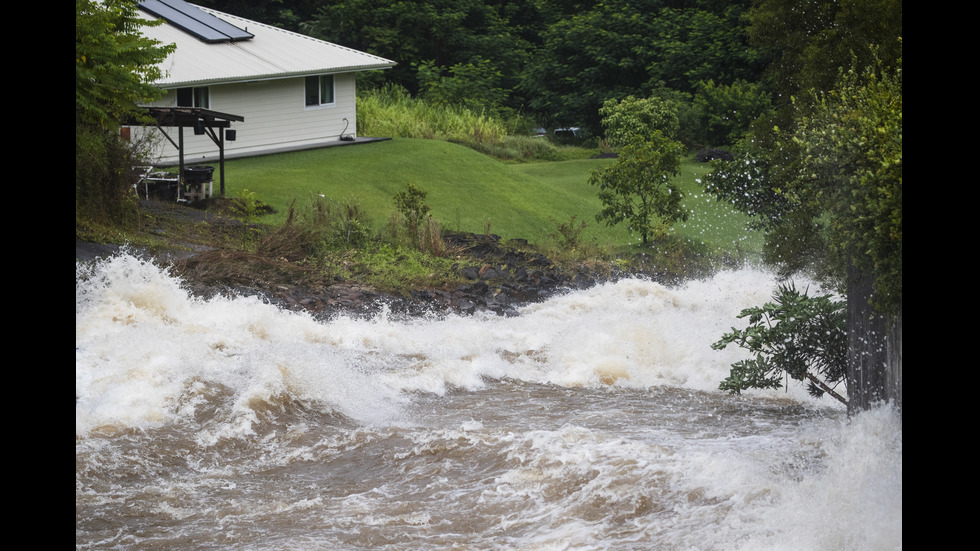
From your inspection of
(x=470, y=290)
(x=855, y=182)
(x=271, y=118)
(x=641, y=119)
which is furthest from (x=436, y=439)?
(x=641, y=119)

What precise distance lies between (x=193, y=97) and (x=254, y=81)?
73.4 inches

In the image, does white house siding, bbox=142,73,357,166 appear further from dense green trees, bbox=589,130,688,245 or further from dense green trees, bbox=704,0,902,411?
dense green trees, bbox=704,0,902,411

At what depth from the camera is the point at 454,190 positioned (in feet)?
70.6

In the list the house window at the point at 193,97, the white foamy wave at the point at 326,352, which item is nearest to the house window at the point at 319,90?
the house window at the point at 193,97

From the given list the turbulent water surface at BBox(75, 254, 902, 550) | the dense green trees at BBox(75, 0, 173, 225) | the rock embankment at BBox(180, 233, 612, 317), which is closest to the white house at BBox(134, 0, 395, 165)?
the dense green trees at BBox(75, 0, 173, 225)

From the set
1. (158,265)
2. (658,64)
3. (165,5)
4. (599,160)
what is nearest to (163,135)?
(165,5)

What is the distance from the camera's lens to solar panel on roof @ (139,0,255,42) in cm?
2431

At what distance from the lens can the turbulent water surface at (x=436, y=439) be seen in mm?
6500

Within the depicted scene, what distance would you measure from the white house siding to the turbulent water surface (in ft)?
32.7

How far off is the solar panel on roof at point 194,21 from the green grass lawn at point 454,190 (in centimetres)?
374

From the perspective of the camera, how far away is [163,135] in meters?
21.3

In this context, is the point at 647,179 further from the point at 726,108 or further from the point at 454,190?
the point at 726,108

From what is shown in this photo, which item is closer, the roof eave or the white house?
the roof eave

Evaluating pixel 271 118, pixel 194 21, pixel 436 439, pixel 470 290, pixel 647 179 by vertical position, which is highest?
pixel 194 21
